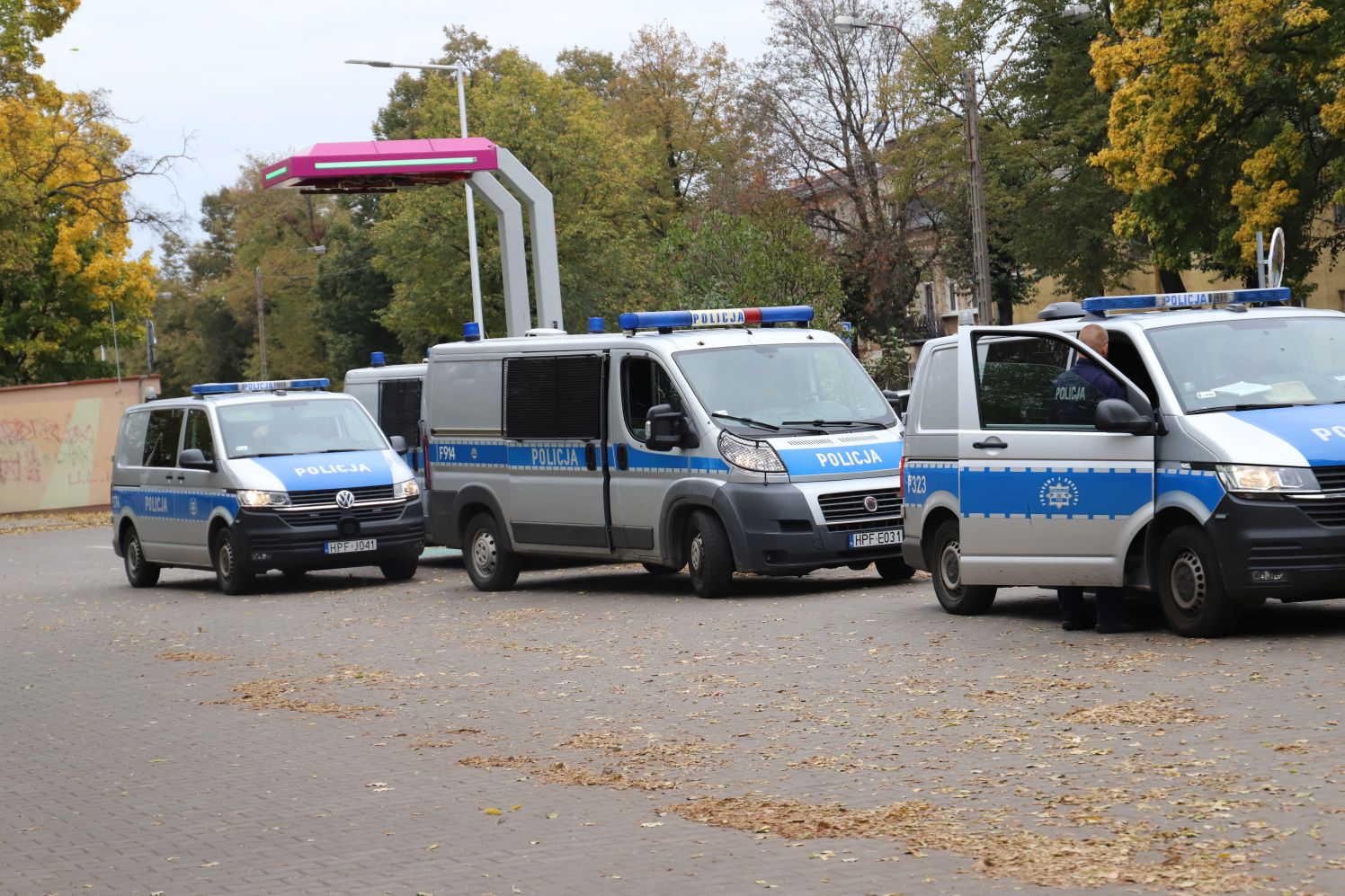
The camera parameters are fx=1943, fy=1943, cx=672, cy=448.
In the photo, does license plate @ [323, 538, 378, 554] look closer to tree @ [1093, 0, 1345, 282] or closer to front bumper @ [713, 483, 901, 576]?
front bumper @ [713, 483, 901, 576]

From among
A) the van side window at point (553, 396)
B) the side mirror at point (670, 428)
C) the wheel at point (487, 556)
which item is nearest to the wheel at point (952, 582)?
the side mirror at point (670, 428)

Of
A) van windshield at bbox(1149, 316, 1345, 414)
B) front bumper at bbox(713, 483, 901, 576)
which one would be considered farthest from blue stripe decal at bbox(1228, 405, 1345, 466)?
front bumper at bbox(713, 483, 901, 576)

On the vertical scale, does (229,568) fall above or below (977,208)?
below

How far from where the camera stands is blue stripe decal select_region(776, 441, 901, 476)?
15.7 metres

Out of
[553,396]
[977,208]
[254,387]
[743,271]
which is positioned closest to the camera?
[553,396]

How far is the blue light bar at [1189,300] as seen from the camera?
12234 millimetres

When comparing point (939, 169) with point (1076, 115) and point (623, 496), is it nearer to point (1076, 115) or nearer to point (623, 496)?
point (1076, 115)

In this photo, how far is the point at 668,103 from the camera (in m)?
70.9

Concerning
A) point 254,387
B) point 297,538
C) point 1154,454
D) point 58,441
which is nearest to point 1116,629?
point 1154,454

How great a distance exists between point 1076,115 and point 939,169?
8439 millimetres

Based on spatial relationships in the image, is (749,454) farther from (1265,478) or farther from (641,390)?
(1265,478)

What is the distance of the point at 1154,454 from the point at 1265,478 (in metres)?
0.83

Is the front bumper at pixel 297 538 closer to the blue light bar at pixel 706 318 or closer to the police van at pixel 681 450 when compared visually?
the police van at pixel 681 450

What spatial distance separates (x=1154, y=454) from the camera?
1129cm
